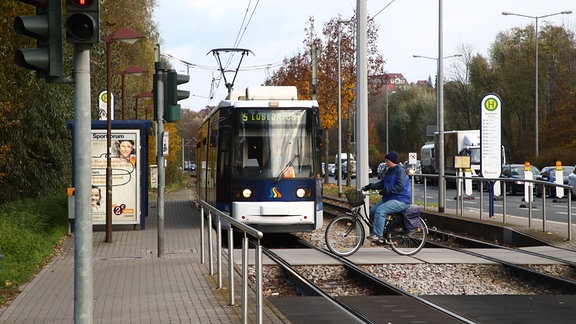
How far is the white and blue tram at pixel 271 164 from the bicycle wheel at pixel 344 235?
3.35 m

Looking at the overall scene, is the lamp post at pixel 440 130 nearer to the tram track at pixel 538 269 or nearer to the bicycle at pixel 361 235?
the tram track at pixel 538 269

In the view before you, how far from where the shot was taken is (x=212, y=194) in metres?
22.1

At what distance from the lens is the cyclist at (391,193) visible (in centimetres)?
1577

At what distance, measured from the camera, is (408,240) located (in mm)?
16266

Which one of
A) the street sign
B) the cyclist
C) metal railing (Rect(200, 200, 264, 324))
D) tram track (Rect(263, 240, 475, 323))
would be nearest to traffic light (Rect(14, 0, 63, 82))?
metal railing (Rect(200, 200, 264, 324))

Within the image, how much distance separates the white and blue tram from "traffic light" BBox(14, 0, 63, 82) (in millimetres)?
13049

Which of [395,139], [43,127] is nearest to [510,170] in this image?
[43,127]

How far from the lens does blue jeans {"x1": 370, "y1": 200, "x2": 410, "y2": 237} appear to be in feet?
52.3

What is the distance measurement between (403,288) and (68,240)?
9278mm

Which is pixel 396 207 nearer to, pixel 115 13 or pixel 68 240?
pixel 68 240

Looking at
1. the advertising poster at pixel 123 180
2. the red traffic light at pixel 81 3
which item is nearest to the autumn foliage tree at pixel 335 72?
the advertising poster at pixel 123 180

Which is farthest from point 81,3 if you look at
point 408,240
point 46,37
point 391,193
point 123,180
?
point 123,180

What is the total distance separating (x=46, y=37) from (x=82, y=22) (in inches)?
10.6

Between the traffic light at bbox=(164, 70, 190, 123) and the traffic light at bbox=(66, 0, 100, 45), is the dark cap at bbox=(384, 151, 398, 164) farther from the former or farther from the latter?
the traffic light at bbox=(66, 0, 100, 45)
